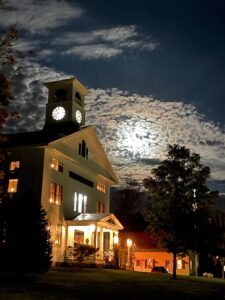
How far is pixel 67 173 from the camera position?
38.8m

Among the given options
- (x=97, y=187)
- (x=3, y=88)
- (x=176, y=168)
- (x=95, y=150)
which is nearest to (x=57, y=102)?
(x=95, y=150)

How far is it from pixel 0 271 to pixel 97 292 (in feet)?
27.7

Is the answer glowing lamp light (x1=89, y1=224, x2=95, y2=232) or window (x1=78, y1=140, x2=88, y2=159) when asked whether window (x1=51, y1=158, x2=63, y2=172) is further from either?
glowing lamp light (x1=89, y1=224, x2=95, y2=232)

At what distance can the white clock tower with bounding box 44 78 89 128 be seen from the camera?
4372cm

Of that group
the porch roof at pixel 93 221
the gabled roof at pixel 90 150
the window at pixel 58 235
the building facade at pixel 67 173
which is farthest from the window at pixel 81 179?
the window at pixel 58 235

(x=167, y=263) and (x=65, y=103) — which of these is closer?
(x=65, y=103)

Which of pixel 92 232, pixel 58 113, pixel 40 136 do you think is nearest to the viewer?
pixel 92 232

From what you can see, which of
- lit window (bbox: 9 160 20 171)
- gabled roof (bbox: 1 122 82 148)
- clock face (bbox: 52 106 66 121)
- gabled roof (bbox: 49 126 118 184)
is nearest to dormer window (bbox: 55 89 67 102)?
clock face (bbox: 52 106 66 121)

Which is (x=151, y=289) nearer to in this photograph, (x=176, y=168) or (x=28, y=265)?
(x=28, y=265)

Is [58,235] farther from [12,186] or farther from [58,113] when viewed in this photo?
[58,113]

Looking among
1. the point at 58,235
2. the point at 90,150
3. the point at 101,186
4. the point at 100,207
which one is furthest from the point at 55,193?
the point at 101,186

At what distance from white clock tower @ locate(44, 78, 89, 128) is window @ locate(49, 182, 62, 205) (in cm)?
849

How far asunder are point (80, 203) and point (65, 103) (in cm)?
1018

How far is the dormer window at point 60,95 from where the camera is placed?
44.5 metres
